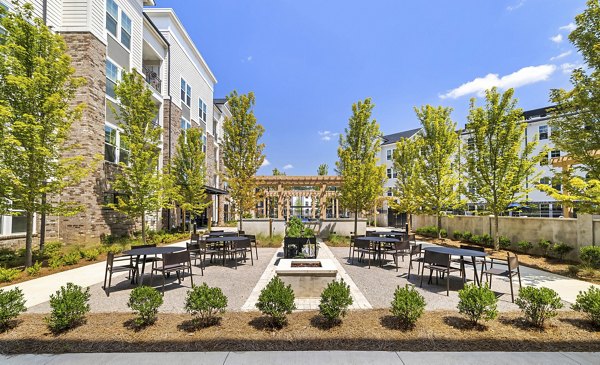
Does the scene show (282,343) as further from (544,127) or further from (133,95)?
(544,127)

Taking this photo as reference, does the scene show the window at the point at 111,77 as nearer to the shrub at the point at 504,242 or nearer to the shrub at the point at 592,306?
the shrub at the point at 592,306

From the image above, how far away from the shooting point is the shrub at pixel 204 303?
4.57 metres

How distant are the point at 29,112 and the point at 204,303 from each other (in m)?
9.54

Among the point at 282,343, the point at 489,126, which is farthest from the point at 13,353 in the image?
the point at 489,126

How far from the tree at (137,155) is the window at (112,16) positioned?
127 inches

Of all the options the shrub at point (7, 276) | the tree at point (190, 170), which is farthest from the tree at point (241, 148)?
the shrub at point (7, 276)

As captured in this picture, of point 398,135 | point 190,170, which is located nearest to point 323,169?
point 398,135

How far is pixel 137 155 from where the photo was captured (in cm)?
1417

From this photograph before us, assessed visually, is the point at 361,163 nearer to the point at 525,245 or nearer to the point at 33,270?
the point at 525,245

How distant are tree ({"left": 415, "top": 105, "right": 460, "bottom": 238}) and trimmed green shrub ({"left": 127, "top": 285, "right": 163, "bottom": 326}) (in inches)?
672

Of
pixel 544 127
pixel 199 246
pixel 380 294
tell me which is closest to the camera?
pixel 380 294

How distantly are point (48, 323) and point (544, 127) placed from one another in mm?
40135

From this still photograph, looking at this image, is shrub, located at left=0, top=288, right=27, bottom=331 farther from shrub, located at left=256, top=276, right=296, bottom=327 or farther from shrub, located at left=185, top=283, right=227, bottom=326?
shrub, located at left=256, top=276, right=296, bottom=327

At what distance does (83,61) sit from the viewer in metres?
13.4
